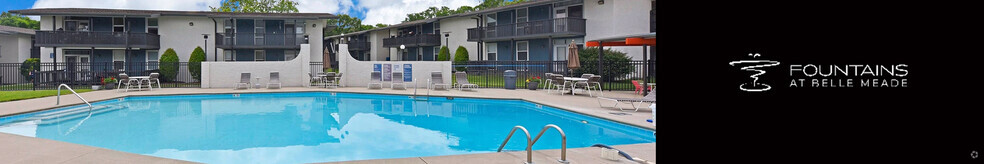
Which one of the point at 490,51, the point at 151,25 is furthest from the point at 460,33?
the point at 151,25

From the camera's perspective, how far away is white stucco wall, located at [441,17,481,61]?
31172 millimetres

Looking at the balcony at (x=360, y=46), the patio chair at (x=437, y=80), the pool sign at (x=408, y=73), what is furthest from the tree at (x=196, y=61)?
the balcony at (x=360, y=46)

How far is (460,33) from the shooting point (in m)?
31.8

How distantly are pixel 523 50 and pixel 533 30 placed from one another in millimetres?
2515

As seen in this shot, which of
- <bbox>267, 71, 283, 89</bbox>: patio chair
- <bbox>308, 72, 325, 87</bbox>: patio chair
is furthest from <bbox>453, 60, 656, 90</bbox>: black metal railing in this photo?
<bbox>267, 71, 283, 89</bbox>: patio chair

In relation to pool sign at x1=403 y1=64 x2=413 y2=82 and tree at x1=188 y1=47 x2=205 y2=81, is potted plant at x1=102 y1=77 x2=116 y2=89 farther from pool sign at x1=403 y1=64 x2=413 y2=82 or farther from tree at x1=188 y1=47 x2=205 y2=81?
pool sign at x1=403 y1=64 x2=413 y2=82

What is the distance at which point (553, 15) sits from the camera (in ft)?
83.6

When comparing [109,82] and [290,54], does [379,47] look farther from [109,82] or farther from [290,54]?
[109,82]

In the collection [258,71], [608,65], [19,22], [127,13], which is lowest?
[258,71]

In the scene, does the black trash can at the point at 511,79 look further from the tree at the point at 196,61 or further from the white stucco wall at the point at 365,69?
the tree at the point at 196,61
